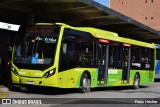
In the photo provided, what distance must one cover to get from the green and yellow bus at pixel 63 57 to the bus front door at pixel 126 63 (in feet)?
4.31

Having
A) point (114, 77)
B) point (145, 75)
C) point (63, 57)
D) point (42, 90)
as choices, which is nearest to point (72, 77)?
point (63, 57)

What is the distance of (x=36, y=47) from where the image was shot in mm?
15023

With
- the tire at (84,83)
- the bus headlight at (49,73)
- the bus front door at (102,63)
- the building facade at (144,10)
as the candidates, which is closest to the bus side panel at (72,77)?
the tire at (84,83)

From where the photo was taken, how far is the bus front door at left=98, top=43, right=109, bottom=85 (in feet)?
58.3

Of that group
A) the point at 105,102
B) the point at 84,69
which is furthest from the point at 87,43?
the point at 105,102

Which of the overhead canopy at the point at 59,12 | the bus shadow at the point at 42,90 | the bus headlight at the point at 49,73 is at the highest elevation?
the overhead canopy at the point at 59,12

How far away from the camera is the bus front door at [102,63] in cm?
1777

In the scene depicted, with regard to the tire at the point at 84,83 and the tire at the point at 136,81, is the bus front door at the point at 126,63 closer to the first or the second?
the tire at the point at 136,81

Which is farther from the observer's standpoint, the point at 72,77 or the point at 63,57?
the point at 72,77

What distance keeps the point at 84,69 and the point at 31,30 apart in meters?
2.66

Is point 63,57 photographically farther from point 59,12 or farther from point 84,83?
point 59,12

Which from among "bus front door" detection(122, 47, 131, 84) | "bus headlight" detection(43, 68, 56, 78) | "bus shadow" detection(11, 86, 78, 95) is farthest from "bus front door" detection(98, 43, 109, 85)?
"bus headlight" detection(43, 68, 56, 78)

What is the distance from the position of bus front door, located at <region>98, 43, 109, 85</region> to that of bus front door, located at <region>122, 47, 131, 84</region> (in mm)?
2210

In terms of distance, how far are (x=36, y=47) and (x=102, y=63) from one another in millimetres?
3980
